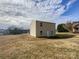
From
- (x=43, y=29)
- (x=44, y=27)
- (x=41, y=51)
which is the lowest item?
(x=41, y=51)

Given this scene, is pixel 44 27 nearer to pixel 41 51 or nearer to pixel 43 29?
pixel 43 29

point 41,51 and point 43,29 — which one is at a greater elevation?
point 43,29

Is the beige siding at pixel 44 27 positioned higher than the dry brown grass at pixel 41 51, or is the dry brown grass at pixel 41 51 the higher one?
the beige siding at pixel 44 27

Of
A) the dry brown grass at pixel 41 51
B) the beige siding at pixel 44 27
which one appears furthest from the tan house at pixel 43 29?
the dry brown grass at pixel 41 51

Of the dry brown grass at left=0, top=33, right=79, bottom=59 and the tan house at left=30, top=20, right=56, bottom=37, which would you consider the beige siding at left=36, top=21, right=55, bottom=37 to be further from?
the dry brown grass at left=0, top=33, right=79, bottom=59

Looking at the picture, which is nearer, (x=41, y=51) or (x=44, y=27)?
(x=41, y=51)

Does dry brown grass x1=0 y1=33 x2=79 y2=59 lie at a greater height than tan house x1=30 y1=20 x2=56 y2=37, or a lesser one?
lesser

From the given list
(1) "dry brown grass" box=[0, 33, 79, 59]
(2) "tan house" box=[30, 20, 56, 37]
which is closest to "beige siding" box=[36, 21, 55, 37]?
(2) "tan house" box=[30, 20, 56, 37]

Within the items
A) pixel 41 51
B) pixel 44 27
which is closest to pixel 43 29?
pixel 44 27

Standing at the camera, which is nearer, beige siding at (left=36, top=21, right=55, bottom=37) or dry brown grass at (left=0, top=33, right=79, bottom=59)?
dry brown grass at (left=0, top=33, right=79, bottom=59)

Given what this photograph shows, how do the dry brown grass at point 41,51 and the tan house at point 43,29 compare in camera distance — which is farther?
the tan house at point 43,29

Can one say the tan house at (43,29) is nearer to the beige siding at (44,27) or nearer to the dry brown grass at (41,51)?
the beige siding at (44,27)

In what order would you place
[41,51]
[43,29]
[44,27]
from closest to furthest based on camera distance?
[41,51], [43,29], [44,27]

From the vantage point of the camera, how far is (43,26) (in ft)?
113
